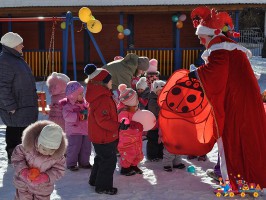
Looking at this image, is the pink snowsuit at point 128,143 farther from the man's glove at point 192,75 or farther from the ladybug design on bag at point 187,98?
the man's glove at point 192,75

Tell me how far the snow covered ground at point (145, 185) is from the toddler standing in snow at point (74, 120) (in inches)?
8.7

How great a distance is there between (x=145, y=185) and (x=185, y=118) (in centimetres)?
90

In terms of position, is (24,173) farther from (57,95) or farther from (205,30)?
(57,95)

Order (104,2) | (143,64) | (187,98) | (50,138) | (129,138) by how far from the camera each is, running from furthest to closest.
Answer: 1. (104,2)
2. (143,64)
3. (129,138)
4. (187,98)
5. (50,138)

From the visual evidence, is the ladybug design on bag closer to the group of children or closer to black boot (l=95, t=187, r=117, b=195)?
the group of children

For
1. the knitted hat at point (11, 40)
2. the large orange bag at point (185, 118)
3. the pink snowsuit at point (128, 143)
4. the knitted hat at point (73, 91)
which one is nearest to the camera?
the large orange bag at point (185, 118)

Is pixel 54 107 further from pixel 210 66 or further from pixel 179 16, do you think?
pixel 179 16

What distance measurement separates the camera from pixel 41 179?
4051 mm

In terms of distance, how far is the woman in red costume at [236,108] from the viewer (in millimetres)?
5055

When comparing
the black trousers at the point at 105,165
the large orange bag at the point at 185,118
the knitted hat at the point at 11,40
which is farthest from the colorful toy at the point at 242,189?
the knitted hat at the point at 11,40

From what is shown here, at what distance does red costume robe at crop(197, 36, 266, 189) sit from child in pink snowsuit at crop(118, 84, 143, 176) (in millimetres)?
1078

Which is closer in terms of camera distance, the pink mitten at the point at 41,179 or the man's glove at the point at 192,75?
the pink mitten at the point at 41,179

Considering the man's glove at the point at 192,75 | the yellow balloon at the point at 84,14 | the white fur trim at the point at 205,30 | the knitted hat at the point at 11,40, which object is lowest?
the man's glove at the point at 192,75

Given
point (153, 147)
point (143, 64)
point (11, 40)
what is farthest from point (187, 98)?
point (11, 40)
